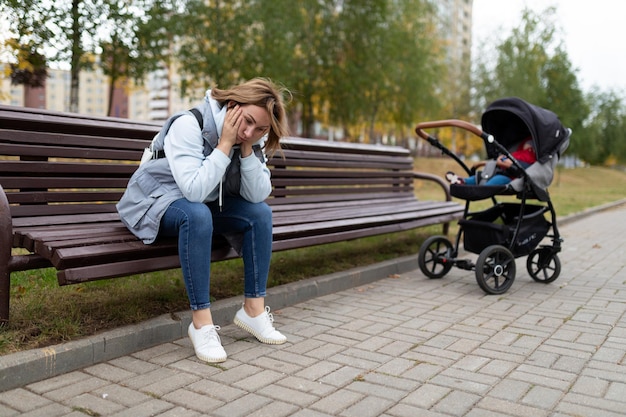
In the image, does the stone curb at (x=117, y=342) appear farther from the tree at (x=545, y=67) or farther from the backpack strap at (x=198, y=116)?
the tree at (x=545, y=67)

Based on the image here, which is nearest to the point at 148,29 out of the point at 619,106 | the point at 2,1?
the point at 2,1

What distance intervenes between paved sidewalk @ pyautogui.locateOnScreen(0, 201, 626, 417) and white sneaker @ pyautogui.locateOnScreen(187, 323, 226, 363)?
5 centimetres

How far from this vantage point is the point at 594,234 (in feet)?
31.3

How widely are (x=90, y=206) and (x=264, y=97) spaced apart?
1.37 m

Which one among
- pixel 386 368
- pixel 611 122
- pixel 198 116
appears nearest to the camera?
pixel 386 368

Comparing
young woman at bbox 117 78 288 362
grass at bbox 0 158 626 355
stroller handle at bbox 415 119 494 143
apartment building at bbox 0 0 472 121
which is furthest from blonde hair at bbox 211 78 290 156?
apartment building at bbox 0 0 472 121

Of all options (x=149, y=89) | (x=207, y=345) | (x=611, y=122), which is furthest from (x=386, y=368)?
(x=611, y=122)

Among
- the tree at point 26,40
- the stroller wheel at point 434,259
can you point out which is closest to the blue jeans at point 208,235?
the stroller wheel at point 434,259

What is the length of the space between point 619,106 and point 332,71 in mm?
45986

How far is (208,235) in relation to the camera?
3.28 m

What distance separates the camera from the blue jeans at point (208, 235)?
10.6 feet

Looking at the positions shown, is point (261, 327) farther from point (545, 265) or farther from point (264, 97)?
point (545, 265)

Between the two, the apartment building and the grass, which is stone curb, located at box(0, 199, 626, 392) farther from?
the apartment building

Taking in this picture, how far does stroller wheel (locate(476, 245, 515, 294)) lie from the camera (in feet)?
16.2
